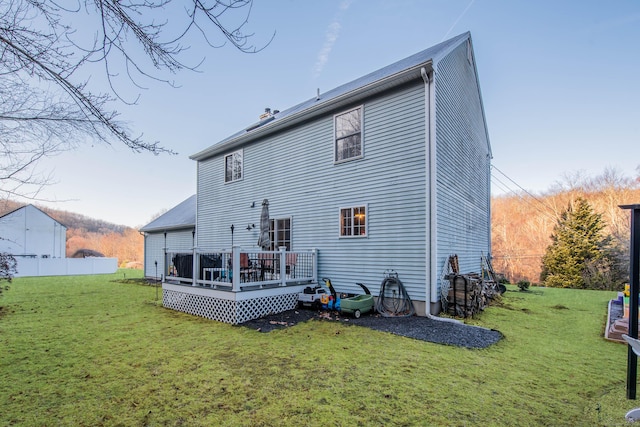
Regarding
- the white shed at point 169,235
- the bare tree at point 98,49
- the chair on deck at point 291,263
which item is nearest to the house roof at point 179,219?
the white shed at point 169,235

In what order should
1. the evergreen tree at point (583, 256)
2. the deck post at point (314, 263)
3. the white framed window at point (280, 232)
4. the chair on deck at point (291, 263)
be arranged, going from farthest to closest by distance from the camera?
the evergreen tree at point (583, 256) < the white framed window at point (280, 232) < the deck post at point (314, 263) < the chair on deck at point (291, 263)

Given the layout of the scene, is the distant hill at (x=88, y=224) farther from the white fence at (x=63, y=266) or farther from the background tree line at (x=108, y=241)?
the white fence at (x=63, y=266)

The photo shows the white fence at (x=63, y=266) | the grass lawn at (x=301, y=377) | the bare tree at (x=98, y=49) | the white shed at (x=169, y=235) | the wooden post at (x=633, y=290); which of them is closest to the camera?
the bare tree at (x=98, y=49)

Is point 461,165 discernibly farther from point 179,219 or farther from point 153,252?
point 153,252

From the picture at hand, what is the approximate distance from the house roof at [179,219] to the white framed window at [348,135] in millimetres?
9171

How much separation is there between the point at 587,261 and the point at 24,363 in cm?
2097

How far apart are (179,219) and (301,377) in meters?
14.9

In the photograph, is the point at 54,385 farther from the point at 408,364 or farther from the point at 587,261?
the point at 587,261

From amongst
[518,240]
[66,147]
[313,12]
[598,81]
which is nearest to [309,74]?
[313,12]

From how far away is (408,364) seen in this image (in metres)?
4.27

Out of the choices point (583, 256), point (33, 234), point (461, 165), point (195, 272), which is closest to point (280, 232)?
point (195, 272)

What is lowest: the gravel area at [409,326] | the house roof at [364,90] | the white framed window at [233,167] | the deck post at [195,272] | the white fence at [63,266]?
the white fence at [63,266]

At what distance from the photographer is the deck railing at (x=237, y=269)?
23.8ft

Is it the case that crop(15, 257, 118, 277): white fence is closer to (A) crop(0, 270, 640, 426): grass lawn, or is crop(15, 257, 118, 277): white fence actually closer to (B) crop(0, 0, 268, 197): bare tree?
(A) crop(0, 270, 640, 426): grass lawn
